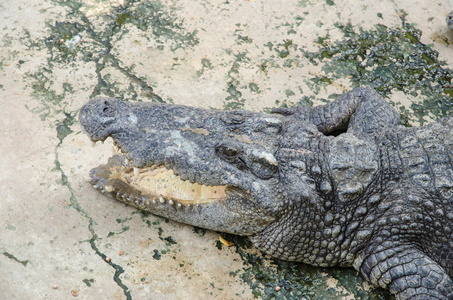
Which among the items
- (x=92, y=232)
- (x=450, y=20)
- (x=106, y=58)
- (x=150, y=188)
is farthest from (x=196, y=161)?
(x=450, y=20)

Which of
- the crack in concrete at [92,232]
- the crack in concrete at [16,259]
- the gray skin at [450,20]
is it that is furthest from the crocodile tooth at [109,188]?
the gray skin at [450,20]

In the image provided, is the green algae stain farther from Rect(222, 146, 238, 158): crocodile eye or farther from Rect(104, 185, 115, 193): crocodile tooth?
Rect(104, 185, 115, 193): crocodile tooth

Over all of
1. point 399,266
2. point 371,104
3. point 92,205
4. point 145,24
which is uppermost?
point 371,104

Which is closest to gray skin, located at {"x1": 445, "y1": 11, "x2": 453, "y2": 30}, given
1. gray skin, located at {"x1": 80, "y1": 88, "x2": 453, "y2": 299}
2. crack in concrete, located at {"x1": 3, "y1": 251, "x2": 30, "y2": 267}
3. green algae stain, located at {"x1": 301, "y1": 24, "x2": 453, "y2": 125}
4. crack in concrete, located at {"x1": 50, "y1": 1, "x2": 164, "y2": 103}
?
green algae stain, located at {"x1": 301, "y1": 24, "x2": 453, "y2": 125}

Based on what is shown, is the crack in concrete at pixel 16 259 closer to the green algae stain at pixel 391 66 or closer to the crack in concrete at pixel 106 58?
the crack in concrete at pixel 106 58

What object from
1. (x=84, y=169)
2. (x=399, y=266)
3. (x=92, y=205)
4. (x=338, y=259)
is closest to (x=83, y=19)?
(x=84, y=169)

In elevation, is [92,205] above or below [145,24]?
below

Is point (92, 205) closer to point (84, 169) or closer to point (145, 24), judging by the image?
point (84, 169)
